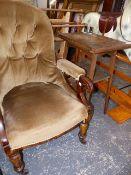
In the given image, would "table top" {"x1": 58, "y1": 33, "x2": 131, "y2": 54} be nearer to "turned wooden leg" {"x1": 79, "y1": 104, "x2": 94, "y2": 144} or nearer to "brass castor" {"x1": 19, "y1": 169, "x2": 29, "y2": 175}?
"turned wooden leg" {"x1": 79, "y1": 104, "x2": 94, "y2": 144}

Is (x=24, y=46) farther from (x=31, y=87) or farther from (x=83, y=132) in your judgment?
(x=83, y=132)

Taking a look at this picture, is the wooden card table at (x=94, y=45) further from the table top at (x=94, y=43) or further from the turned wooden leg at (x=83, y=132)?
the turned wooden leg at (x=83, y=132)

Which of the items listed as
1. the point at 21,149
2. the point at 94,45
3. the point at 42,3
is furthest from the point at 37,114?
the point at 42,3

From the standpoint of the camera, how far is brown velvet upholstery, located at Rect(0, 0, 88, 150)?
3.76 feet

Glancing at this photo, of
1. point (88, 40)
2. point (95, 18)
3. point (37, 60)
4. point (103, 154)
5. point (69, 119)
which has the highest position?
point (95, 18)

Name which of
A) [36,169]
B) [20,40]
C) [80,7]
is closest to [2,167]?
[36,169]

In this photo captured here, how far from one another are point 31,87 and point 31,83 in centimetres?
7

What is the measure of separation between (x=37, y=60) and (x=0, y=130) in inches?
26.7

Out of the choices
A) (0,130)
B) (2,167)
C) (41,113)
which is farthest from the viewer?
(2,167)

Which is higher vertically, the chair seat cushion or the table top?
the table top

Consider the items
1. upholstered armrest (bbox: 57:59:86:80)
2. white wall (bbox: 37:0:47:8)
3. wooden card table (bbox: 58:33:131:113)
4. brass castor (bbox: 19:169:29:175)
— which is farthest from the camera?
white wall (bbox: 37:0:47:8)

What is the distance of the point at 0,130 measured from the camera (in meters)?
1.07

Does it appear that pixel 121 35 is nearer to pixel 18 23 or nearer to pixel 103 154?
pixel 18 23

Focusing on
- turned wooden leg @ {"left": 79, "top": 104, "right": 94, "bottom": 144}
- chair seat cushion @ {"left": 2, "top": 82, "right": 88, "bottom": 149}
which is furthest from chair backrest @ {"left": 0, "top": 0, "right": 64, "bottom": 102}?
turned wooden leg @ {"left": 79, "top": 104, "right": 94, "bottom": 144}
